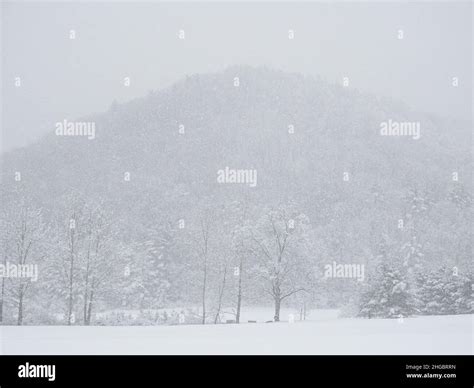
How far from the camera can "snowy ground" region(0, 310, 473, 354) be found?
698 inches

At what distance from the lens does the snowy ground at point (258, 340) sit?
17.7 meters

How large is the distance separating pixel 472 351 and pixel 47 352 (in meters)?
13.5

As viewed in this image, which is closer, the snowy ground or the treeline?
the snowy ground

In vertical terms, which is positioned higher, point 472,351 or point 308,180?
point 308,180

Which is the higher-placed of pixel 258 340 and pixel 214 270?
pixel 214 270

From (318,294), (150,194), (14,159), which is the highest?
(14,159)

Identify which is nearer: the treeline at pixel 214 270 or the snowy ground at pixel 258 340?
the snowy ground at pixel 258 340

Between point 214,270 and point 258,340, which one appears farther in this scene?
point 214,270

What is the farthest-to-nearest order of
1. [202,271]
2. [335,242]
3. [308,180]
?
[308,180], [335,242], [202,271]

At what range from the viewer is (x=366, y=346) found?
60.3 ft

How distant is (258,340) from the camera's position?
20.5 metres

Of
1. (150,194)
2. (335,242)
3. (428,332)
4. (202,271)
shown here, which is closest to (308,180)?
(150,194)
